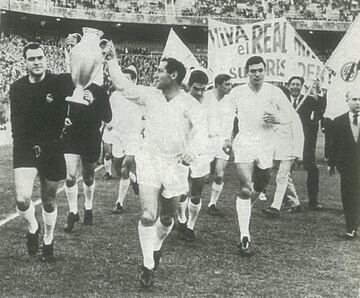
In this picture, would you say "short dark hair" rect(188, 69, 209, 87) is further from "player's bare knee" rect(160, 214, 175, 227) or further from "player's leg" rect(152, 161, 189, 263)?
"player's bare knee" rect(160, 214, 175, 227)

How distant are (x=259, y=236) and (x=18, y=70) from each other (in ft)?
53.0

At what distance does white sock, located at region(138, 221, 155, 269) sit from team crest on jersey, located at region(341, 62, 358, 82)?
14.8 ft

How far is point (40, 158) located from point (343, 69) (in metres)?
4.65

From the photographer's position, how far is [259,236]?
676 centimetres

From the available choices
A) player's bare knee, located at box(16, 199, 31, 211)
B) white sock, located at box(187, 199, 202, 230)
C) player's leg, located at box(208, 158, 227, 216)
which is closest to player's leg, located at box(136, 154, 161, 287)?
player's bare knee, located at box(16, 199, 31, 211)

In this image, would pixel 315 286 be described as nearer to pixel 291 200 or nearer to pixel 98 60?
pixel 98 60

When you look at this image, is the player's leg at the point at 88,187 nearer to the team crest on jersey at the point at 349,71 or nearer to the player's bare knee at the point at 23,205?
the player's bare knee at the point at 23,205

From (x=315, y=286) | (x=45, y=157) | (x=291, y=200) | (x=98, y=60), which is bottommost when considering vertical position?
(x=291, y=200)

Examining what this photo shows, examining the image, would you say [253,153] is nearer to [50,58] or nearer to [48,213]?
[48,213]

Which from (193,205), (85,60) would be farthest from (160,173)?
(193,205)

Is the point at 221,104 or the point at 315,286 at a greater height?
the point at 221,104

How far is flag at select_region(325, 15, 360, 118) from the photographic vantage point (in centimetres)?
829

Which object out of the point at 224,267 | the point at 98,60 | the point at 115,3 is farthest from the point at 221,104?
the point at 115,3

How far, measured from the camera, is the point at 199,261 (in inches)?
219
